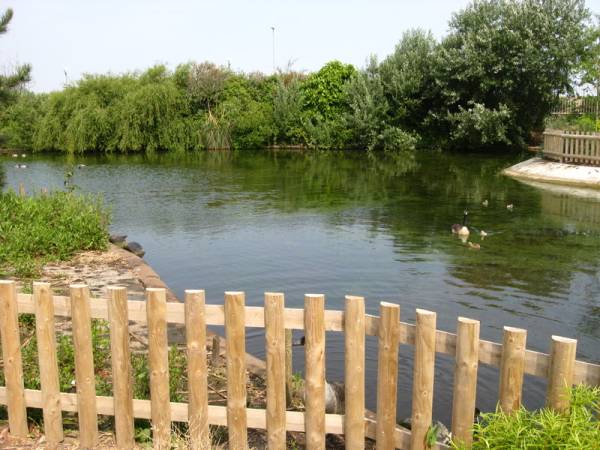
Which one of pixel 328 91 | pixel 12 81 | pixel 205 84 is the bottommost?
pixel 12 81

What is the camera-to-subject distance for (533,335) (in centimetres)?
760

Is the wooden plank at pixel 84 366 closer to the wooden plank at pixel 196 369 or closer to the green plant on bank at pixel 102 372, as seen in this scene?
the green plant on bank at pixel 102 372

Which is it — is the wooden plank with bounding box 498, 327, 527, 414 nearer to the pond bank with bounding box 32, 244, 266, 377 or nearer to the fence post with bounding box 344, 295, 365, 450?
the fence post with bounding box 344, 295, 365, 450

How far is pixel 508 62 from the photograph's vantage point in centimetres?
3250

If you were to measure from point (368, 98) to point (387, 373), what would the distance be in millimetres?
34139

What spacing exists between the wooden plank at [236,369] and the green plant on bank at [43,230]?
5155 millimetres

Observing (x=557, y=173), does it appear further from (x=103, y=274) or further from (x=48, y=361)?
(x=48, y=361)

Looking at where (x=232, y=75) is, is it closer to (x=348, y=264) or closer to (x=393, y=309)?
(x=348, y=264)

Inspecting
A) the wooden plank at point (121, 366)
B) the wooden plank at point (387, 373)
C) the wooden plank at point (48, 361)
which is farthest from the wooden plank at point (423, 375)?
the wooden plank at point (48, 361)

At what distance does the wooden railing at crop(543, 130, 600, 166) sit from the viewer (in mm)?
22188

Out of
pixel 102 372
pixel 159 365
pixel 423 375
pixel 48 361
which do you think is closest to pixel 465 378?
pixel 423 375

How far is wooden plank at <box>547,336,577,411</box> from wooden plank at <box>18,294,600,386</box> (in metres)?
0.06

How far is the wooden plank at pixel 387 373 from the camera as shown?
3639 mm

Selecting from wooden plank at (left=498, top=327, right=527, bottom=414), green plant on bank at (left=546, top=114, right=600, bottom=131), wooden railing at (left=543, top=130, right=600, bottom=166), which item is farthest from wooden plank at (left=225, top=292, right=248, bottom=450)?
green plant on bank at (left=546, top=114, right=600, bottom=131)
